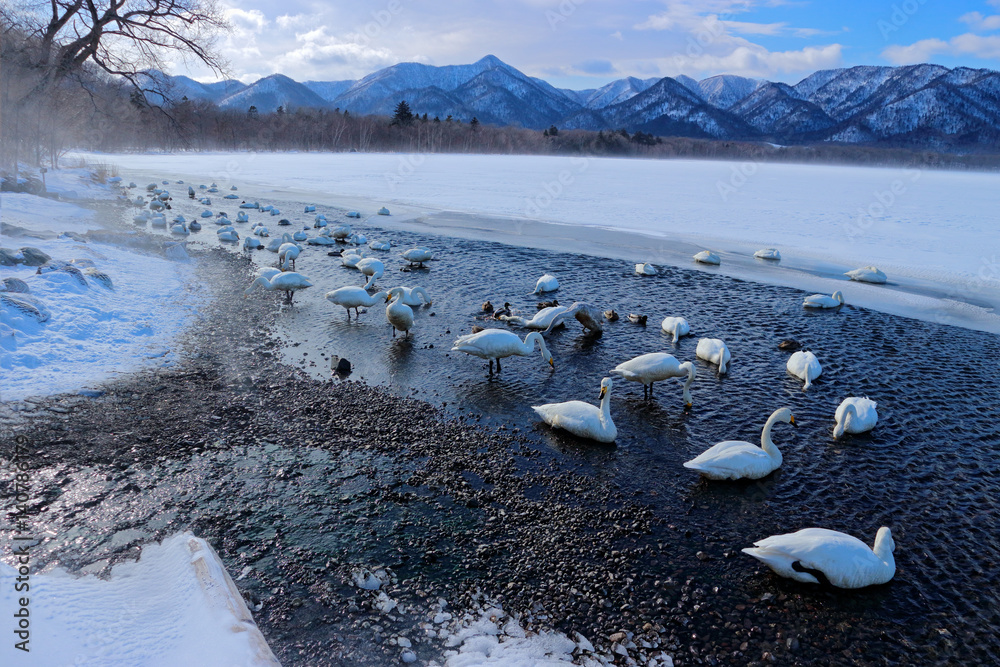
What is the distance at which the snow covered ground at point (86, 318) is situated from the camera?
26.9ft

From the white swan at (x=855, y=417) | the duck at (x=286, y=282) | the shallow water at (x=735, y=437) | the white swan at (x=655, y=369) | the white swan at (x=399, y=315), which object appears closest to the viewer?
the shallow water at (x=735, y=437)

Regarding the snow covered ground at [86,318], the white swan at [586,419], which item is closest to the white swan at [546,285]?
the white swan at [586,419]

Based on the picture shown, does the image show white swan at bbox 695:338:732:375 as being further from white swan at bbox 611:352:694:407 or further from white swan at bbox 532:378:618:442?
white swan at bbox 532:378:618:442

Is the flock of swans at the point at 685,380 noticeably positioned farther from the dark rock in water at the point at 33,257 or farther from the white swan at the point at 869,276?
the dark rock in water at the point at 33,257

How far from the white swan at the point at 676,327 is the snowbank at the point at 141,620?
9.26 metres

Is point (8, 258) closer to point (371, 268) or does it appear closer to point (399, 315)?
point (371, 268)

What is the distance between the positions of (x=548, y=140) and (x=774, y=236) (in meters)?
77.3

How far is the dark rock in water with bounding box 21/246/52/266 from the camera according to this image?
11346mm

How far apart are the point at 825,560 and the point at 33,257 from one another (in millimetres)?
14543

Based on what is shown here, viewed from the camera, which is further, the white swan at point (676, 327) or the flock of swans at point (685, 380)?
the white swan at point (676, 327)

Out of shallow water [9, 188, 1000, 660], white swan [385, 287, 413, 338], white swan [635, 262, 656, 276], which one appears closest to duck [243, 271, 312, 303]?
shallow water [9, 188, 1000, 660]

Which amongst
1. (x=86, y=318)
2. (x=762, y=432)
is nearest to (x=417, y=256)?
(x=86, y=318)

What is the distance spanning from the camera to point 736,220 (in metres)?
25.8

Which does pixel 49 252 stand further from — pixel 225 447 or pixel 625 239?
pixel 625 239
